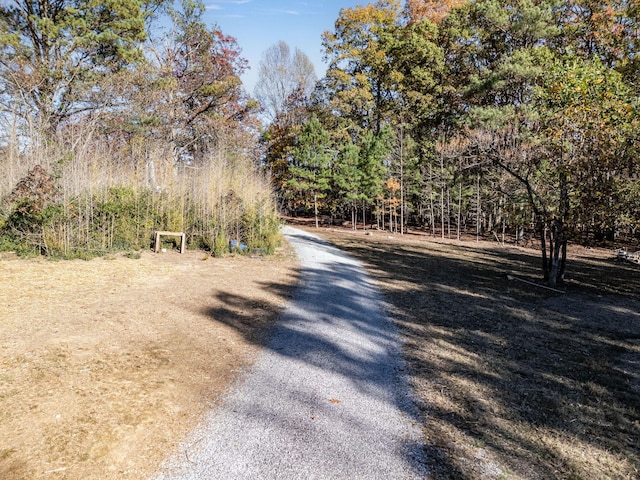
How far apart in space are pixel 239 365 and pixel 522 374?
304 centimetres

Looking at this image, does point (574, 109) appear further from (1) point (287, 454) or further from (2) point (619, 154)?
(1) point (287, 454)

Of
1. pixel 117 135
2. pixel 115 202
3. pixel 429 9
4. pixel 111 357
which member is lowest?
pixel 111 357

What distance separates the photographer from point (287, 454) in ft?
8.29

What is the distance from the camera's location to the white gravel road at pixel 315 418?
2416 millimetres

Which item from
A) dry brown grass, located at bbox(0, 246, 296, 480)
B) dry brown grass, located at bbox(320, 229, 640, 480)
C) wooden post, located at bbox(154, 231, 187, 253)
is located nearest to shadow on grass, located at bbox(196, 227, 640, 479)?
dry brown grass, located at bbox(320, 229, 640, 480)

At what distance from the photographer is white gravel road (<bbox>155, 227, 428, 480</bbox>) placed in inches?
95.1

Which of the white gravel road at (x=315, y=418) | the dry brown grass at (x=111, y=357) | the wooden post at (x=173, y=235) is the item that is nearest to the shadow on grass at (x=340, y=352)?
the white gravel road at (x=315, y=418)

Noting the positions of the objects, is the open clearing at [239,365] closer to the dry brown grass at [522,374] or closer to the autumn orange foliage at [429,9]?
the dry brown grass at [522,374]

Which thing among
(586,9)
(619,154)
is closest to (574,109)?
(619,154)

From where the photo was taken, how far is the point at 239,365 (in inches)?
155

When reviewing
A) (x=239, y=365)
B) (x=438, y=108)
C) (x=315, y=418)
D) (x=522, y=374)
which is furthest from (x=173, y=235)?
(x=438, y=108)

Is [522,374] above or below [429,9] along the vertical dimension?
below

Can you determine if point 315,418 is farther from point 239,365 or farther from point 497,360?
point 497,360

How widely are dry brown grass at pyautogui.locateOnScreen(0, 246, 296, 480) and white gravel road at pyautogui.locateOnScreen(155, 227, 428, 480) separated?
0.28m
